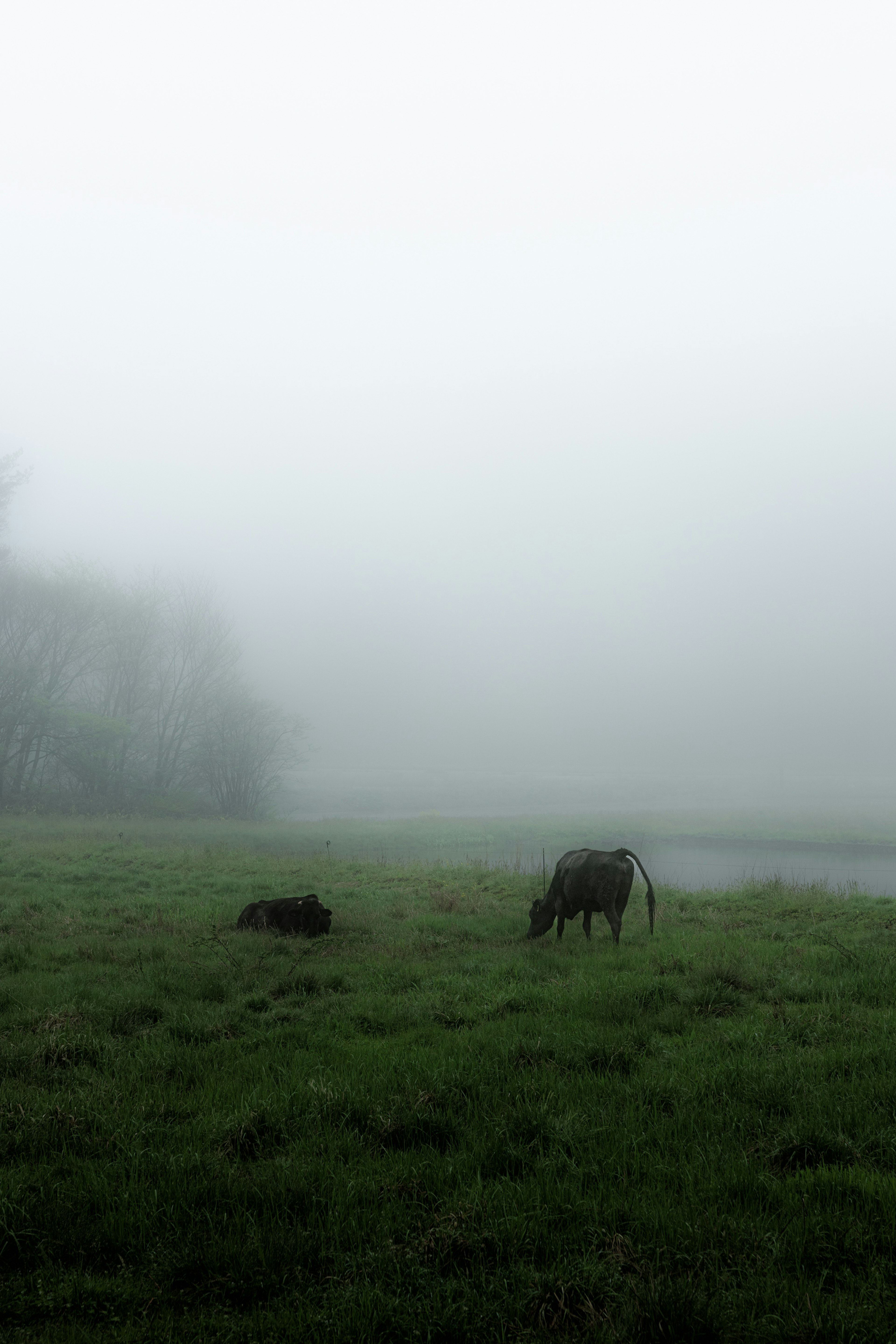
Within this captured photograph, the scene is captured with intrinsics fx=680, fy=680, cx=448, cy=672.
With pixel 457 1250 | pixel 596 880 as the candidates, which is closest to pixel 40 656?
pixel 596 880

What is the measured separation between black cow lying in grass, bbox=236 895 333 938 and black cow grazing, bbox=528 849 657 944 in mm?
3838

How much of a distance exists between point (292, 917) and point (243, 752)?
129 feet

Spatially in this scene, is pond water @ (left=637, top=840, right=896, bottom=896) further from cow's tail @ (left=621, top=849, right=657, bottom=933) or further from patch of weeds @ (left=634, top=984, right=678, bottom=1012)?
patch of weeds @ (left=634, top=984, right=678, bottom=1012)

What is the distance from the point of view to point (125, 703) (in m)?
48.8

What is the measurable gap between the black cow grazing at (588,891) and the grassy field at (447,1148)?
1.64m

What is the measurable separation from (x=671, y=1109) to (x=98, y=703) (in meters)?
52.0

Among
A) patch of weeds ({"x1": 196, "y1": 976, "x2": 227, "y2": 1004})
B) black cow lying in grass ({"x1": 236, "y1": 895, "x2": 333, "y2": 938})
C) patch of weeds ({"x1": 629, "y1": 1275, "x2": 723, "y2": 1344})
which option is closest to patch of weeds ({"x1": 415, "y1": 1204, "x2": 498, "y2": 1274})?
patch of weeds ({"x1": 629, "y1": 1275, "x2": 723, "y2": 1344})

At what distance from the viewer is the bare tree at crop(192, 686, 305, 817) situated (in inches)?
1935

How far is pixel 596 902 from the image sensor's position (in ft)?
39.2

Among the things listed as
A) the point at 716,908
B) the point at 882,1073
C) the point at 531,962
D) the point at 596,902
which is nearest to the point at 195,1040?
the point at 531,962

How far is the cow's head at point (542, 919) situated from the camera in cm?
1236

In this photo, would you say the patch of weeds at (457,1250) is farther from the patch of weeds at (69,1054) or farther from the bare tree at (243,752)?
the bare tree at (243,752)

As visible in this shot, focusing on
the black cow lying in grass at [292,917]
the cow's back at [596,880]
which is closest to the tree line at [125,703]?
the black cow lying in grass at [292,917]

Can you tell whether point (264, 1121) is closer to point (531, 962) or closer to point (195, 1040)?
point (195, 1040)
